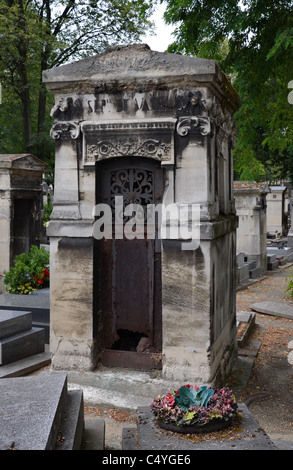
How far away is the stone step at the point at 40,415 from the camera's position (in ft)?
10.2

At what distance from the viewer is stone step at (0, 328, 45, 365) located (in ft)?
20.4

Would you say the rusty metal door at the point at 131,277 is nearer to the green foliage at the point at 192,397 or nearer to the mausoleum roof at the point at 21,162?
the green foliage at the point at 192,397

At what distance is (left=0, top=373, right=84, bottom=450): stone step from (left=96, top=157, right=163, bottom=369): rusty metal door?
50.6 inches

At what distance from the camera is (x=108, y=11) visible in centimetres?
1758

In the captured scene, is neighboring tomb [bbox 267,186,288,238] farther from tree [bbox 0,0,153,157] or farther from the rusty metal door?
the rusty metal door

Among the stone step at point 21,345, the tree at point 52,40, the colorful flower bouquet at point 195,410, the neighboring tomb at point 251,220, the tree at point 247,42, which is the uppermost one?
the tree at point 52,40

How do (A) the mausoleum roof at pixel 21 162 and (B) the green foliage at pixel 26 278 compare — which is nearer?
(B) the green foliage at pixel 26 278

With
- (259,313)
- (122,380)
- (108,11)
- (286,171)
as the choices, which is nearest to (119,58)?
(122,380)

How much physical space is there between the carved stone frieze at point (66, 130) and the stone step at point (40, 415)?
272cm

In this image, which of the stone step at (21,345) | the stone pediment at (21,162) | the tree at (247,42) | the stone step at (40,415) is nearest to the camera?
the stone step at (40,415)

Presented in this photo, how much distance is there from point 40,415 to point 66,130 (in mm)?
3249

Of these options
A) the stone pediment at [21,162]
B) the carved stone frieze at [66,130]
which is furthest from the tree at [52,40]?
the carved stone frieze at [66,130]

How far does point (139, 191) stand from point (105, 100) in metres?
1.12

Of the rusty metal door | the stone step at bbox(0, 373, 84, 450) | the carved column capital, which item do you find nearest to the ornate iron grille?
the rusty metal door
